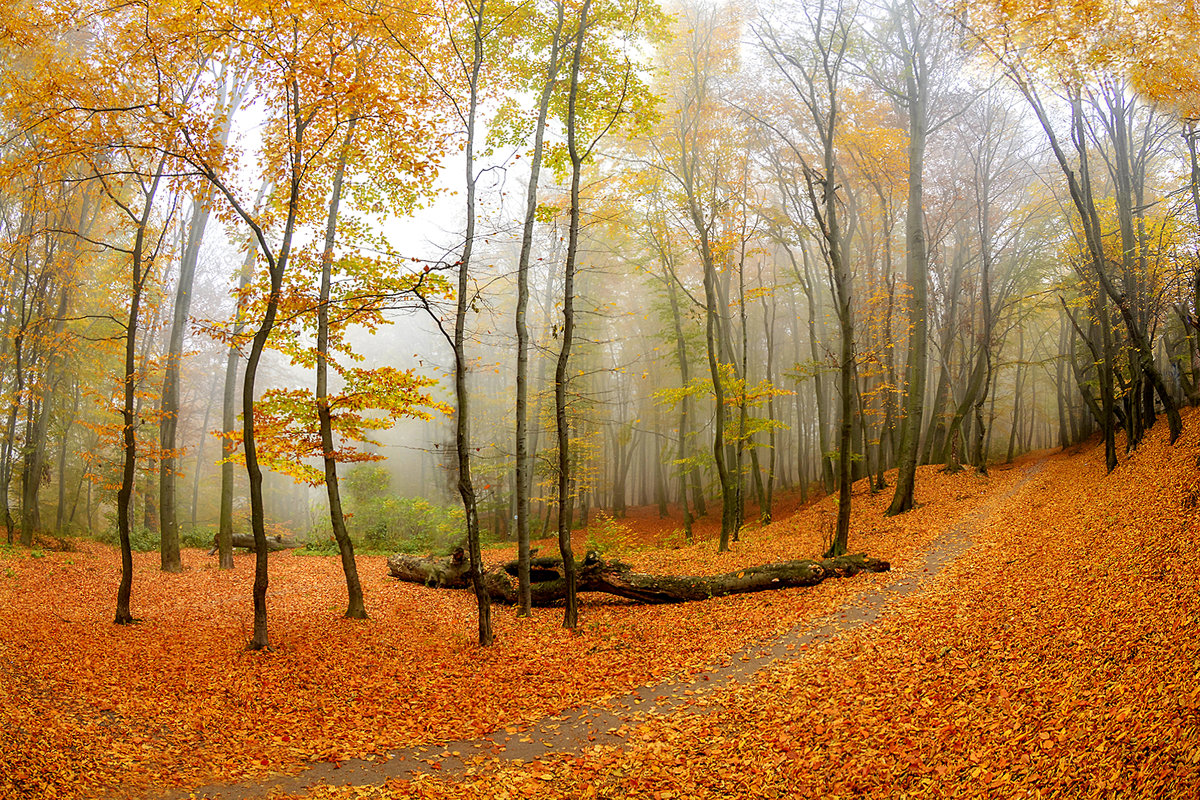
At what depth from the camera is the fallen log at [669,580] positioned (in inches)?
Result: 369

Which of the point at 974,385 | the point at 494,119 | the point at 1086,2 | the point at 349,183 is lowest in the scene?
the point at 974,385

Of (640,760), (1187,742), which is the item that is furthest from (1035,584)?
(640,760)

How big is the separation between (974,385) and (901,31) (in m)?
10.1

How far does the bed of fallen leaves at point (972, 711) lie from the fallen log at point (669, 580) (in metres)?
2.15

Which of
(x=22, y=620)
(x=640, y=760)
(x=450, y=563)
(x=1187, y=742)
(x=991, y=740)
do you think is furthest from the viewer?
(x=450, y=563)

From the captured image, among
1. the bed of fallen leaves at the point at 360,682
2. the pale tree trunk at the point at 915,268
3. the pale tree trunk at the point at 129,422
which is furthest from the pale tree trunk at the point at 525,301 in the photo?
the pale tree trunk at the point at 915,268

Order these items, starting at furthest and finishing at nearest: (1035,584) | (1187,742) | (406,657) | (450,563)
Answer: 1. (450,563)
2. (406,657)
3. (1035,584)
4. (1187,742)

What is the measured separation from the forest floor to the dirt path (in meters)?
0.04

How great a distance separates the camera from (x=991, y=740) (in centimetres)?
376

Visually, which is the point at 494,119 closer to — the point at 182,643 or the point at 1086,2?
the point at 182,643

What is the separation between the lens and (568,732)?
5449mm

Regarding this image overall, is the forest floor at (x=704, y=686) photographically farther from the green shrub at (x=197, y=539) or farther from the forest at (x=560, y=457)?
the green shrub at (x=197, y=539)

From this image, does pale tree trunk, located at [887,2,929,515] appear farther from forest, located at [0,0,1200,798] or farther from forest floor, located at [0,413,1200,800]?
forest floor, located at [0,413,1200,800]

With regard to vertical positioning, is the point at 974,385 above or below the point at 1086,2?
below
